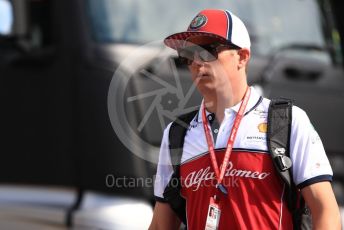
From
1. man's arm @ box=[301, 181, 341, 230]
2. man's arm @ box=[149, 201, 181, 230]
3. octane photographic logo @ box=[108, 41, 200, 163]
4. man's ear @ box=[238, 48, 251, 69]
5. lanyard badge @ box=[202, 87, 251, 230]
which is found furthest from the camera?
octane photographic logo @ box=[108, 41, 200, 163]

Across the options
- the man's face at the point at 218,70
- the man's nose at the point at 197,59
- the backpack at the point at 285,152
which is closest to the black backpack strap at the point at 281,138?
the backpack at the point at 285,152

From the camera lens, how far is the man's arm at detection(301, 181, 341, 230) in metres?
2.54

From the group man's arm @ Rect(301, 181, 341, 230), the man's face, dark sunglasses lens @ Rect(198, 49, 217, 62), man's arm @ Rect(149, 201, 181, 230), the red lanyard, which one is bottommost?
man's arm @ Rect(149, 201, 181, 230)

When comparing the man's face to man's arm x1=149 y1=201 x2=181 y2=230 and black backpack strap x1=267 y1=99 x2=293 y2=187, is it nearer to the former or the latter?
black backpack strap x1=267 y1=99 x2=293 y2=187

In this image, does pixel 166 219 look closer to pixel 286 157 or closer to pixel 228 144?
pixel 228 144

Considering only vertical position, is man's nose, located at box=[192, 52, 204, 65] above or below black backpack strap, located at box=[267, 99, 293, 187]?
above

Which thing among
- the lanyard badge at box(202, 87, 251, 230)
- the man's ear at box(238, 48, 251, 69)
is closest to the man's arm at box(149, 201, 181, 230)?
the lanyard badge at box(202, 87, 251, 230)

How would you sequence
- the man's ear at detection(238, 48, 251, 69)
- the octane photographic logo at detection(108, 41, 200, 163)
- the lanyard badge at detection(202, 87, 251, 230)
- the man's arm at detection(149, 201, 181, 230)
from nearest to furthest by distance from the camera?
the lanyard badge at detection(202, 87, 251, 230) → the man's ear at detection(238, 48, 251, 69) → the man's arm at detection(149, 201, 181, 230) → the octane photographic logo at detection(108, 41, 200, 163)

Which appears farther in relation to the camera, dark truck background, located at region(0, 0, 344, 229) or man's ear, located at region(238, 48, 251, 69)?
dark truck background, located at region(0, 0, 344, 229)

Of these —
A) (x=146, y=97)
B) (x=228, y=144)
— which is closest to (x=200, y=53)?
(x=228, y=144)

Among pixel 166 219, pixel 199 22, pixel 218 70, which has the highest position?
pixel 199 22

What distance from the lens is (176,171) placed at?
2.85 m

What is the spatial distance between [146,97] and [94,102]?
0.29m

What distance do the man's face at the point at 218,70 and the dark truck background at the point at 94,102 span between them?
1.71 meters
